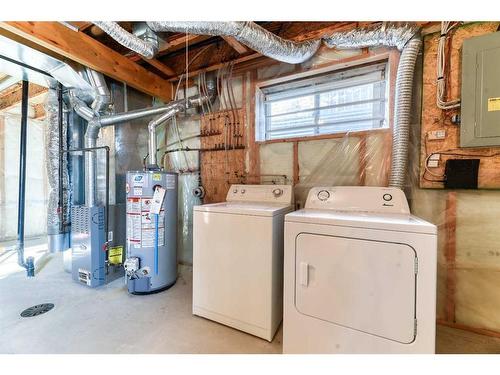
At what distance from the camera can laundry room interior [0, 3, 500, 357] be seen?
1210 millimetres

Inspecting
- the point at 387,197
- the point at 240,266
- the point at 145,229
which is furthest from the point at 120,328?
the point at 387,197

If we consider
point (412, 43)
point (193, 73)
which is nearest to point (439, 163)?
point (412, 43)

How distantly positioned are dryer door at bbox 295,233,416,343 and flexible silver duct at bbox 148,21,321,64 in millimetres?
1493

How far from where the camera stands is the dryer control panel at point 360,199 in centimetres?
148

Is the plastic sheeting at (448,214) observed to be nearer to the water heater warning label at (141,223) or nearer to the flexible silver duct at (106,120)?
the flexible silver duct at (106,120)

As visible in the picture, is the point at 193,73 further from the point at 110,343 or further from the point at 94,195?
the point at 110,343

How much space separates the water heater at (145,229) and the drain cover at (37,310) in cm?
62

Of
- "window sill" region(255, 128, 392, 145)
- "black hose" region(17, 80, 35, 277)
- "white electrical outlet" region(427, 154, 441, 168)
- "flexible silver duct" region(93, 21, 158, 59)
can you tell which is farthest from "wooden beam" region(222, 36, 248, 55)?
"black hose" region(17, 80, 35, 277)

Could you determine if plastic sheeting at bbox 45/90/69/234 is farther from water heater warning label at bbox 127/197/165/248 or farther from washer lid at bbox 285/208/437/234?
washer lid at bbox 285/208/437/234

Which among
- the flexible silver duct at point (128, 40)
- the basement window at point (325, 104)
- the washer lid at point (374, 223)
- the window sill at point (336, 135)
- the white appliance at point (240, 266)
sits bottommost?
the white appliance at point (240, 266)

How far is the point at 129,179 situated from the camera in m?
2.03

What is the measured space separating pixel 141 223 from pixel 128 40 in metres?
1.52

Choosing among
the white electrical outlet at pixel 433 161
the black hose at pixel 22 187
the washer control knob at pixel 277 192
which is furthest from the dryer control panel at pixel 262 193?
the black hose at pixel 22 187

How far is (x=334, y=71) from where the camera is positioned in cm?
200
